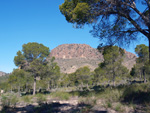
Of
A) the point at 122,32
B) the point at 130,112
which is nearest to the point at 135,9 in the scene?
the point at 122,32

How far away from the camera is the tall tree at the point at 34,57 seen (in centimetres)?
2133

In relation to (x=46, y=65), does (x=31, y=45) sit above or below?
above

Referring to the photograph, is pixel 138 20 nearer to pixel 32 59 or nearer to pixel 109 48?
pixel 109 48

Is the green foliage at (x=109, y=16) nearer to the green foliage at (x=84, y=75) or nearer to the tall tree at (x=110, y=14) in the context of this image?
the tall tree at (x=110, y=14)

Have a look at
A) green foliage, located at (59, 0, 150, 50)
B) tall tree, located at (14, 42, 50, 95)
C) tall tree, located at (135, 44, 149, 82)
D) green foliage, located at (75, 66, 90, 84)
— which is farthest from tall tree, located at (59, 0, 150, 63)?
green foliage, located at (75, 66, 90, 84)

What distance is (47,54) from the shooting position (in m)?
22.6

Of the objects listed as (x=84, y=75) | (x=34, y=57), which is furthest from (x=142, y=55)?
(x=84, y=75)

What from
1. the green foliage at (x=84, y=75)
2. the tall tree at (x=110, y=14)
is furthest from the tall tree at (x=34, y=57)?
the green foliage at (x=84, y=75)

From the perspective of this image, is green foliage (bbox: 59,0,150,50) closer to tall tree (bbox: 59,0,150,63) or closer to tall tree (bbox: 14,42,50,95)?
tall tree (bbox: 59,0,150,63)

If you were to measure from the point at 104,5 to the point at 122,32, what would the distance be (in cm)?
175

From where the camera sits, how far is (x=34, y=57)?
21703 millimetres

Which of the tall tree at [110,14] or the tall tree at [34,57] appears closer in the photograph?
the tall tree at [110,14]

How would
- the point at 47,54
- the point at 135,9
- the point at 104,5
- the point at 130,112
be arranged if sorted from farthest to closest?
the point at 47,54 < the point at 104,5 < the point at 135,9 < the point at 130,112

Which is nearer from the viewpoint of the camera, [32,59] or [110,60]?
[32,59]
